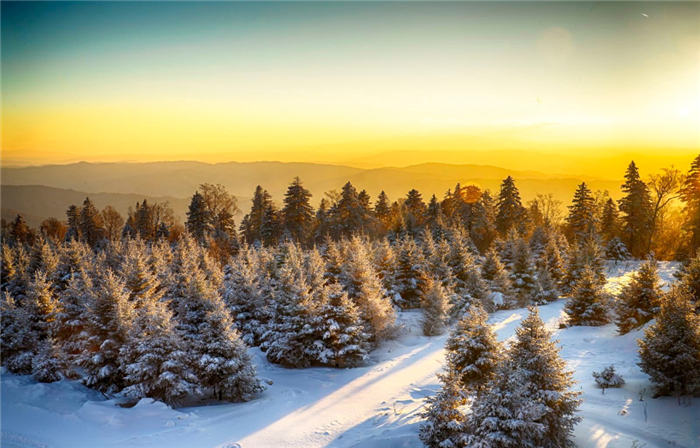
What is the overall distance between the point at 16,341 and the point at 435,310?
2206 centimetres

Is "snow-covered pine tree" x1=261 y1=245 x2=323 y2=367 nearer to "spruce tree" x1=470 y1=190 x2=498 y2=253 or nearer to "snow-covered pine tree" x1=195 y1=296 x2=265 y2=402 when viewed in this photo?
"snow-covered pine tree" x1=195 y1=296 x2=265 y2=402

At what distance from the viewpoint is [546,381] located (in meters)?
9.61

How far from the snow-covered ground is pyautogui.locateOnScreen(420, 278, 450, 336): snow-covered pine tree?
178 inches

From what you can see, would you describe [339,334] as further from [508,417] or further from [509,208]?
[509,208]

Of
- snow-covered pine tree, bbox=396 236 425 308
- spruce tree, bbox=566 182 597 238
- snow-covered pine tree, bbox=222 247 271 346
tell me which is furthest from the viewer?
spruce tree, bbox=566 182 597 238

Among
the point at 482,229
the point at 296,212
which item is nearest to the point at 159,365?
the point at 296,212

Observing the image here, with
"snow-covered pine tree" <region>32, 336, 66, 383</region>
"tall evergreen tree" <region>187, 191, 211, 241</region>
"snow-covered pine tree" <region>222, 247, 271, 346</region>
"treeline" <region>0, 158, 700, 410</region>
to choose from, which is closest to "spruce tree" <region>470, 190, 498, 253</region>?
"treeline" <region>0, 158, 700, 410</region>

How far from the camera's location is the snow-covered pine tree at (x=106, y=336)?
1778 cm

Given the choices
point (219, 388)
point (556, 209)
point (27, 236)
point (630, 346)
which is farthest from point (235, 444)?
point (556, 209)

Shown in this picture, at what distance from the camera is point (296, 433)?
44.0 feet

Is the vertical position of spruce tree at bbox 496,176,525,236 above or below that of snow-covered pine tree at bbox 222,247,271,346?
above

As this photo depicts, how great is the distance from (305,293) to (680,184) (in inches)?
1710

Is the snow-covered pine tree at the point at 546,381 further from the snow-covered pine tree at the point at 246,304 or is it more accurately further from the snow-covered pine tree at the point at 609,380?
the snow-covered pine tree at the point at 246,304

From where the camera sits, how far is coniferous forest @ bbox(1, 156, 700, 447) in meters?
9.94
